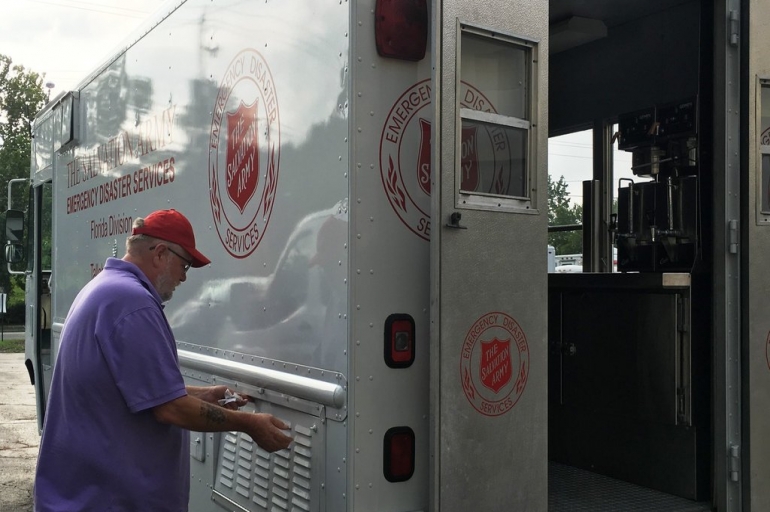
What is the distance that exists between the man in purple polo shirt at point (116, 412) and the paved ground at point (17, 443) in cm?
398

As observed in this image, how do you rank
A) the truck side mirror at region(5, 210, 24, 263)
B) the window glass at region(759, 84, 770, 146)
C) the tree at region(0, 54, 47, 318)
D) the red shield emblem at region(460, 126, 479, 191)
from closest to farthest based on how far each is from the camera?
the red shield emblem at region(460, 126, 479, 191) < the window glass at region(759, 84, 770, 146) < the truck side mirror at region(5, 210, 24, 263) < the tree at region(0, 54, 47, 318)

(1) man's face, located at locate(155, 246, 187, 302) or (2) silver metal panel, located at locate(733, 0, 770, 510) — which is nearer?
(1) man's face, located at locate(155, 246, 187, 302)

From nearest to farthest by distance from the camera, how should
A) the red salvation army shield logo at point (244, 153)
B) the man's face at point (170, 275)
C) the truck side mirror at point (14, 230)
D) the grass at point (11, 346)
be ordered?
the man's face at point (170, 275), the red salvation army shield logo at point (244, 153), the truck side mirror at point (14, 230), the grass at point (11, 346)

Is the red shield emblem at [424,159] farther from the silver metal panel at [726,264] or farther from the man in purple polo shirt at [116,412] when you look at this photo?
the silver metal panel at [726,264]

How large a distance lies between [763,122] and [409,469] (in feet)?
6.73

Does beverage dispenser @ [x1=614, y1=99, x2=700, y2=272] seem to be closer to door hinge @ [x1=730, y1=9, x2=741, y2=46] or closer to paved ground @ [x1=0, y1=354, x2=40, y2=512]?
door hinge @ [x1=730, y1=9, x2=741, y2=46]

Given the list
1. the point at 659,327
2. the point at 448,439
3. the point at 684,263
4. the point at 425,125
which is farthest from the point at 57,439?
the point at 684,263

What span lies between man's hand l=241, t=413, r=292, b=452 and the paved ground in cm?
414

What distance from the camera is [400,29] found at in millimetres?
2727

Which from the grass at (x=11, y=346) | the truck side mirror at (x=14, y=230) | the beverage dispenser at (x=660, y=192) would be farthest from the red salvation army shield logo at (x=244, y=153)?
the grass at (x=11, y=346)

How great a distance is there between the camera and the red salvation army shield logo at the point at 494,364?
8.89 ft

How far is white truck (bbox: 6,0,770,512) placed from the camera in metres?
2.69

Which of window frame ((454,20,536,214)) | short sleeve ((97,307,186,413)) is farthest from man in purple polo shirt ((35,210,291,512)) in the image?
window frame ((454,20,536,214))

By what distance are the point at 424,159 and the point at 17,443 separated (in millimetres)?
7192
